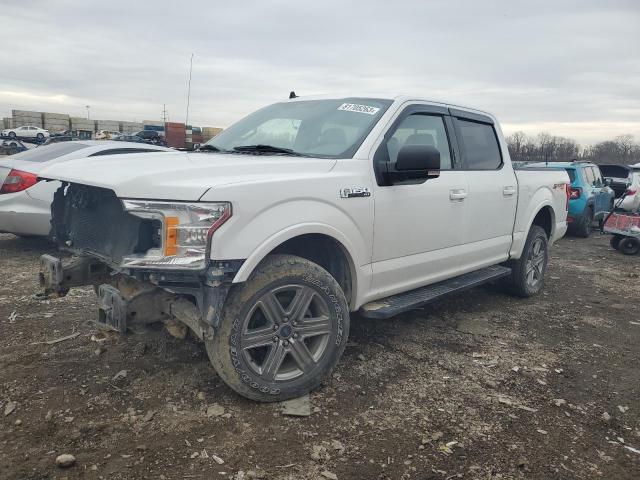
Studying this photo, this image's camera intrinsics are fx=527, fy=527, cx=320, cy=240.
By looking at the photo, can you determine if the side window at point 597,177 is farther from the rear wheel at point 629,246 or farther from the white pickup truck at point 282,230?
the white pickup truck at point 282,230

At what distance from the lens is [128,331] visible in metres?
3.09

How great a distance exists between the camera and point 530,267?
596cm

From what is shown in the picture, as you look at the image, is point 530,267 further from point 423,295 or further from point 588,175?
point 588,175

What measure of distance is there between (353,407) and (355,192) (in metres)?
1.36

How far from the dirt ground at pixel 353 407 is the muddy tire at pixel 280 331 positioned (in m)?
0.18

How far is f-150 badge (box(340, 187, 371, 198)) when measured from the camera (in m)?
3.39

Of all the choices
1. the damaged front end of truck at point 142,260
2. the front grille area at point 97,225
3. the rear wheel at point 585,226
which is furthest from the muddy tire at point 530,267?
the rear wheel at point 585,226

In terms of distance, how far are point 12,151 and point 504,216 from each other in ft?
122

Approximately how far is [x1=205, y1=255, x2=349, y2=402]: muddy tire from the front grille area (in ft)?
2.04

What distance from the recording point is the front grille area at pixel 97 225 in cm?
300

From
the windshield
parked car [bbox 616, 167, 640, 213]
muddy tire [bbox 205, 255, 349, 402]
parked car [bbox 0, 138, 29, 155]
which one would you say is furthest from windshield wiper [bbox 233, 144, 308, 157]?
parked car [bbox 0, 138, 29, 155]

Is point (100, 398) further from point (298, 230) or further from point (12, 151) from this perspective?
point (12, 151)

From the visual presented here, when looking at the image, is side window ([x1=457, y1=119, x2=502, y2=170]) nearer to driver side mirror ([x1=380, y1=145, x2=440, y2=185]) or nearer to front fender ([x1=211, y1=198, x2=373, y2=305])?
driver side mirror ([x1=380, y1=145, x2=440, y2=185])

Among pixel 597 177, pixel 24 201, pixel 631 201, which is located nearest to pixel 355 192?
pixel 24 201
